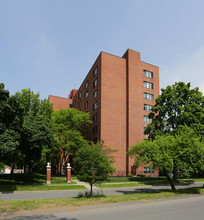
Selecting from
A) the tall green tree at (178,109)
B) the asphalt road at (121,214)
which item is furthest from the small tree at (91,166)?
the tall green tree at (178,109)

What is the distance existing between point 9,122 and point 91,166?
11.8m

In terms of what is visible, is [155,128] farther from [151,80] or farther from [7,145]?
[7,145]

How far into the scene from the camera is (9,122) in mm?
21391

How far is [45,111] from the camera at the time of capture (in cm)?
3441

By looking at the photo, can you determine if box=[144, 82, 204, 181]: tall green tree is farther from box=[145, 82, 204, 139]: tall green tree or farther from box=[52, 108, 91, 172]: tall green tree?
box=[52, 108, 91, 172]: tall green tree

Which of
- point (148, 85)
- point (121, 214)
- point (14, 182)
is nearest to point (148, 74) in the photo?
point (148, 85)

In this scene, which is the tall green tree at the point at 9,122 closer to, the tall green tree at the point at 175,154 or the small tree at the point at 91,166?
the small tree at the point at 91,166

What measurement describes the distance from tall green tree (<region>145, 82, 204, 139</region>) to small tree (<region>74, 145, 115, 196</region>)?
17501 millimetres

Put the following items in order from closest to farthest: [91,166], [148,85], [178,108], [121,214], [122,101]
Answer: [121,214] < [91,166] < [178,108] < [122,101] < [148,85]

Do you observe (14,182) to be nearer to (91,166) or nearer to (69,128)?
(69,128)

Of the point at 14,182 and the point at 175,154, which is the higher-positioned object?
the point at 175,154

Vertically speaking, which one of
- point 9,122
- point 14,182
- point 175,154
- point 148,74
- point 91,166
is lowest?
point 14,182

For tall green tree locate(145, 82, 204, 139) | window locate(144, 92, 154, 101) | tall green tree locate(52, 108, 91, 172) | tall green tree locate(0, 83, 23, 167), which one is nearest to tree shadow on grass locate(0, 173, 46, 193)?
tall green tree locate(0, 83, 23, 167)

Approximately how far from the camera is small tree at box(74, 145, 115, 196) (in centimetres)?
1470
